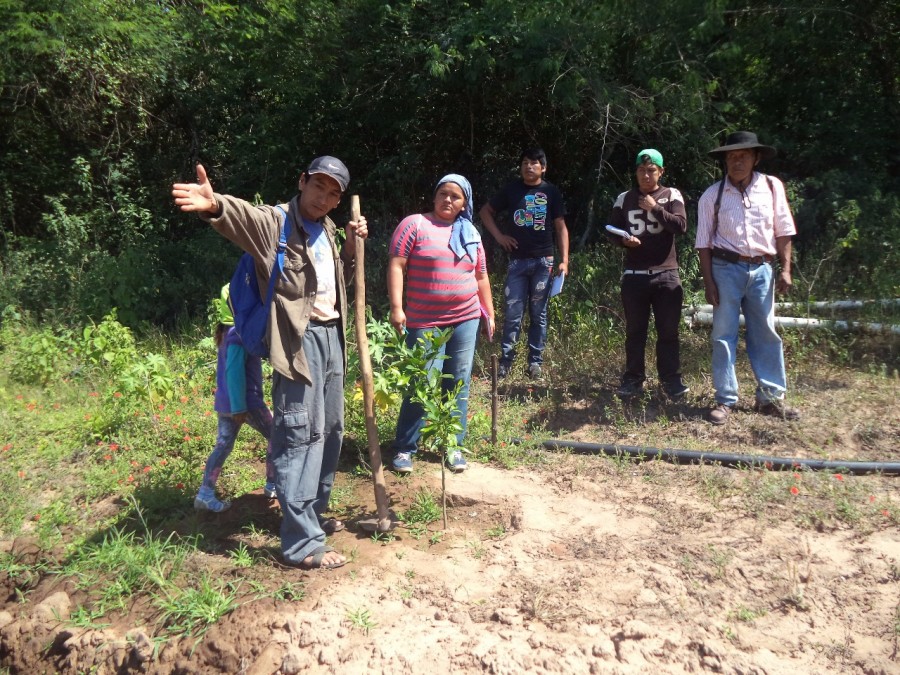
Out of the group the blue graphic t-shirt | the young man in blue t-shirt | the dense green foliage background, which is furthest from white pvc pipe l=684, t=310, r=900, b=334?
the blue graphic t-shirt

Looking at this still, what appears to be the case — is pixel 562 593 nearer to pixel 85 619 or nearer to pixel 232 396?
pixel 232 396

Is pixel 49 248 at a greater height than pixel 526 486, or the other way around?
pixel 49 248

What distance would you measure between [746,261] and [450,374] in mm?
2203

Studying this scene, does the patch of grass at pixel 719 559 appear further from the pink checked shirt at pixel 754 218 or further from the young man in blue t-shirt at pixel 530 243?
the young man in blue t-shirt at pixel 530 243

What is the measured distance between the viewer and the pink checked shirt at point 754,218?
5.03 meters

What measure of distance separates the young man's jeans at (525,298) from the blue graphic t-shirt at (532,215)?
0.08 meters

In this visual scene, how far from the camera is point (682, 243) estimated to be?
25.0 ft

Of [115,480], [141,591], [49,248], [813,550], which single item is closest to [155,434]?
[115,480]

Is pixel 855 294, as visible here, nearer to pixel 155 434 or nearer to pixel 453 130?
pixel 453 130

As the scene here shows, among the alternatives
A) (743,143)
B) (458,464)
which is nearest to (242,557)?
(458,464)

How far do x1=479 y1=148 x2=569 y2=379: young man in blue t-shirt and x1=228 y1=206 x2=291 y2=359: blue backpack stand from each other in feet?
10.0

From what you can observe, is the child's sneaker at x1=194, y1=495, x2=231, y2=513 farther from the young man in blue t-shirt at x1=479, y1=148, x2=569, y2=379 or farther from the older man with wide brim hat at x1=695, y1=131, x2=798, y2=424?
the older man with wide brim hat at x1=695, y1=131, x2=798, y2=424

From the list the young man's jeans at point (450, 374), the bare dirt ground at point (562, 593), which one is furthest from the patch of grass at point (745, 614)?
the young man's jeans at point (450, 374)

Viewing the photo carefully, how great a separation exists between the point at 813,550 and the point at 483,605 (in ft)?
5.46
